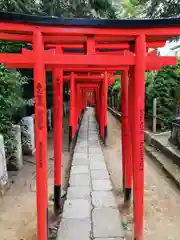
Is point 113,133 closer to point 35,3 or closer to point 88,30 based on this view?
point 35,3

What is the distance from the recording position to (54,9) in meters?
8.62

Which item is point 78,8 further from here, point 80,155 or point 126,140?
point 126,140

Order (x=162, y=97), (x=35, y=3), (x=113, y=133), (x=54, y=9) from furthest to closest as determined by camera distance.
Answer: (x=113, y=133)
(x=162, y=97)
(x=54, y=9)
(x=35, y=3)

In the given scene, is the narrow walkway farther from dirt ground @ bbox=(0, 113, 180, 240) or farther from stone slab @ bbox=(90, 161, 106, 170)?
dirt ground @ bbox=(0, 113, 180, 240)

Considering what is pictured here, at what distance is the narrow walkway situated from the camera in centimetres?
349

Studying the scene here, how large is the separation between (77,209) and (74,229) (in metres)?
0.64

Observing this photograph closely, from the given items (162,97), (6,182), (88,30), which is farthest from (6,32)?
(162,97)

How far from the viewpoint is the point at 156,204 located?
4.77m

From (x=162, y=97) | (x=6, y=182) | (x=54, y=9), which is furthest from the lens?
(x=162, y=97)

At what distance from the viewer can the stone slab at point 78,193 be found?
4723mm

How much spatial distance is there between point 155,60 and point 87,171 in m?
3.72

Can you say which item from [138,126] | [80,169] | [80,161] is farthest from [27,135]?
[138,126]

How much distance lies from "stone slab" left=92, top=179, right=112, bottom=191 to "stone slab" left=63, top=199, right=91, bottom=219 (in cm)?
61

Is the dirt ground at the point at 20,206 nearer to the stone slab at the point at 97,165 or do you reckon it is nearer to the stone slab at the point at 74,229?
the stone slab at the point at 74,229
